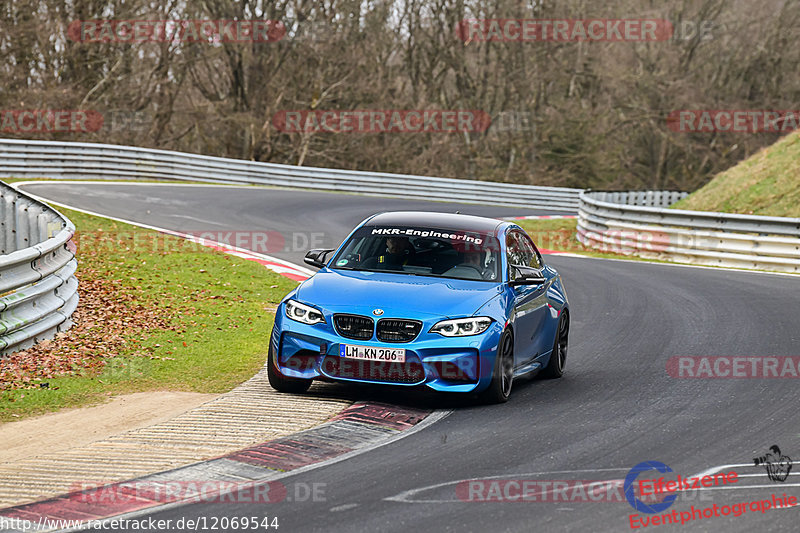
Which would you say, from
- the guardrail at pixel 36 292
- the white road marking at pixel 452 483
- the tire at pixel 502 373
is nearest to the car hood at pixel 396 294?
the tire at pixel 502 373

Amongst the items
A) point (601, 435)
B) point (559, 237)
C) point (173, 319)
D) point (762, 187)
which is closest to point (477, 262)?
point (601, 435)

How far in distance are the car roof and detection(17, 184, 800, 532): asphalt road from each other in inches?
62.7

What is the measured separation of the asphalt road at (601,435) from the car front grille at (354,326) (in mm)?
739

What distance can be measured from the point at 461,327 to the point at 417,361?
1.55 ft

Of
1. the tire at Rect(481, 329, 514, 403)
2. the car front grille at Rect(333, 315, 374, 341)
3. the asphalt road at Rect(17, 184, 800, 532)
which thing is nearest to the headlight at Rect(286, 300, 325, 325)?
the car front grille at Rect(333, 315, 374, 341)

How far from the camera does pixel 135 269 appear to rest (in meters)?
16.1

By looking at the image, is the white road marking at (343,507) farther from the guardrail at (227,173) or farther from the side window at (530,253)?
the guardrail at (227,173)

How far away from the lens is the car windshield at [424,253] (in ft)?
31.7

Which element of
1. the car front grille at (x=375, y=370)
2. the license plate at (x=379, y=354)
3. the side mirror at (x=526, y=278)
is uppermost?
the side mirror at (x=526, y=278)

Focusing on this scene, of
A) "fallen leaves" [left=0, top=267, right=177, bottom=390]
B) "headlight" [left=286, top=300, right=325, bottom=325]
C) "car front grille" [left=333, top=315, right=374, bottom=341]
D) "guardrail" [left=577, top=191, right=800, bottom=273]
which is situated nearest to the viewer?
"car front grille" [left=333, top=315, right=374, bottom=341]

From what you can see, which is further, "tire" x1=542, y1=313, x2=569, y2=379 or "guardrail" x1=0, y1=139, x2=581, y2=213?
"guardrail" x1=0, y1=139, x2=581, y2=213

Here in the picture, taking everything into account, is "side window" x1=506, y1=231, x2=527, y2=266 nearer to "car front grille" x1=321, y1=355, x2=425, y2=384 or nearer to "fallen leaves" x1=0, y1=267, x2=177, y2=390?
"car front grille" x1=321, y1=355, x2=425, y2=384

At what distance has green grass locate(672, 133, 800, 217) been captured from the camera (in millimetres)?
26266

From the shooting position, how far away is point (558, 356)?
413 inches
